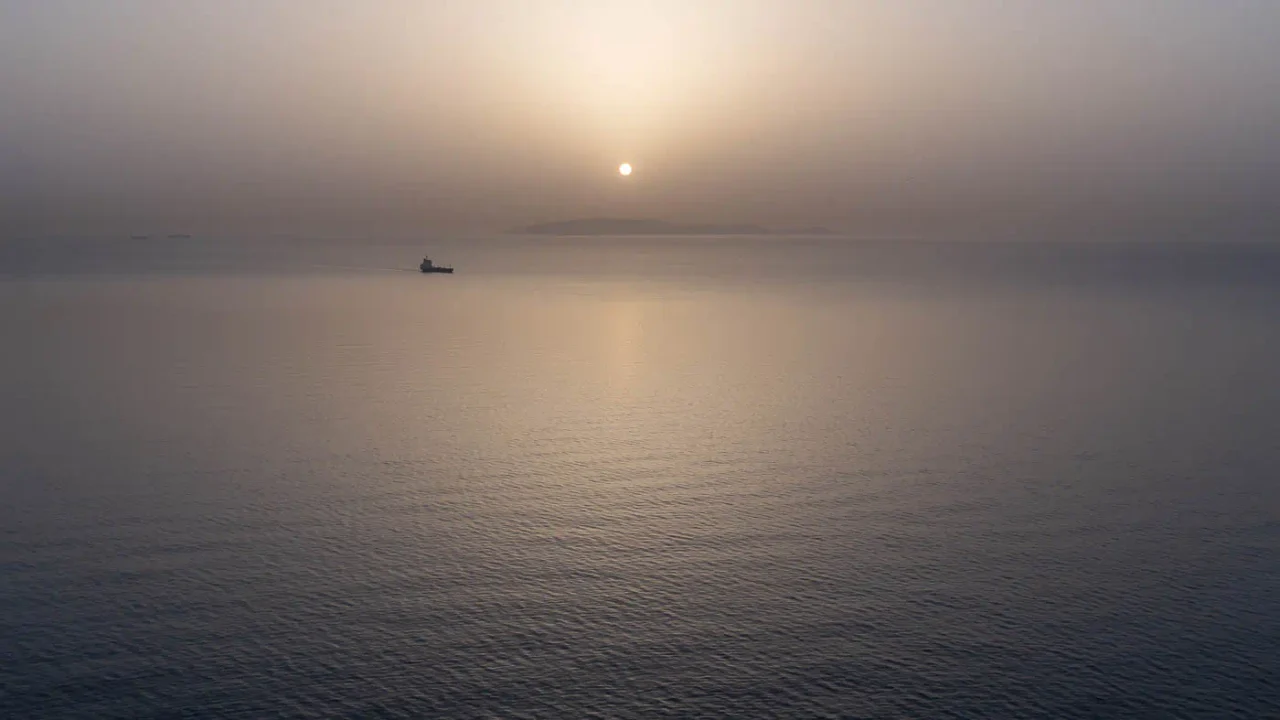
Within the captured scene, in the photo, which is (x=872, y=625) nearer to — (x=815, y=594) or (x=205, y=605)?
(x=815, y=594)

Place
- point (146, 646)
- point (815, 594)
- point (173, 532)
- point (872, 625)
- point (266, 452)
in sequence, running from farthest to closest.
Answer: point (266, 452), point (173, 532), point (815, 594), point (872, 625), point (146, 646)

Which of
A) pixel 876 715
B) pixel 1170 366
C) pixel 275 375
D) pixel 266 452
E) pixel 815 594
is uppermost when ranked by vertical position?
pixel 1170 366

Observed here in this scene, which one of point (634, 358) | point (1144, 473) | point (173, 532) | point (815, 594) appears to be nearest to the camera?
point (815, 594)

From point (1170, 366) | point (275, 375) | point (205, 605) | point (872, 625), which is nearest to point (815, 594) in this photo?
point (872, 625)

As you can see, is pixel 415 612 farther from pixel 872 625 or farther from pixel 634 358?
pixel 634 358

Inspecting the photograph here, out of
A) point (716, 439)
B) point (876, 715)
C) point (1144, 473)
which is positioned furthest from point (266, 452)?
point (1144, 473)

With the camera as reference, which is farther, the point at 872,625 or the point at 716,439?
the point at 716,439

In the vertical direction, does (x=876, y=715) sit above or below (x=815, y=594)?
below
